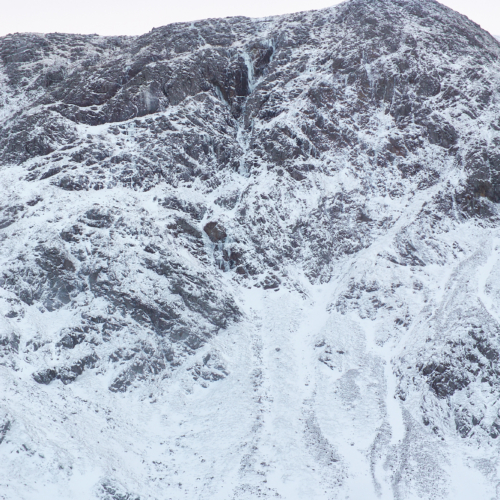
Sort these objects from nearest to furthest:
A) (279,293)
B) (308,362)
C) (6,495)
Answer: (6,495)
(308,362)
(279,293)

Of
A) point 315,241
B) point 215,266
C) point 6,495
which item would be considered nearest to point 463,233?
A: point 315,241

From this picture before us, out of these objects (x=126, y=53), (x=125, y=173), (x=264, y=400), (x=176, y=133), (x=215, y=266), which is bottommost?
(x=264, y=400)

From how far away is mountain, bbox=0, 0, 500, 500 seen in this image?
102 feet

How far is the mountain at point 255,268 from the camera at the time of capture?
102ft

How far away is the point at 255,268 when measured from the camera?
46719mm

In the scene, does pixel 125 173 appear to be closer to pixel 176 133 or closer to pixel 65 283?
pixel 176 133

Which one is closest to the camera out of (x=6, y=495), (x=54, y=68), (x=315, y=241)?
(x=6, y=495)

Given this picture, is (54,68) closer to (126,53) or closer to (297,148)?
(126,53)

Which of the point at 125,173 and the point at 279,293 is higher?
the point at 125,173

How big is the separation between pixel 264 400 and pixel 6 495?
17.0m

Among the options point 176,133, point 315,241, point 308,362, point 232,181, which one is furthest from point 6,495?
point 176,133

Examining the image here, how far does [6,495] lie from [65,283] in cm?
1712

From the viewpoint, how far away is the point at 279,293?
45.2 metres

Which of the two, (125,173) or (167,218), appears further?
(125,173)
